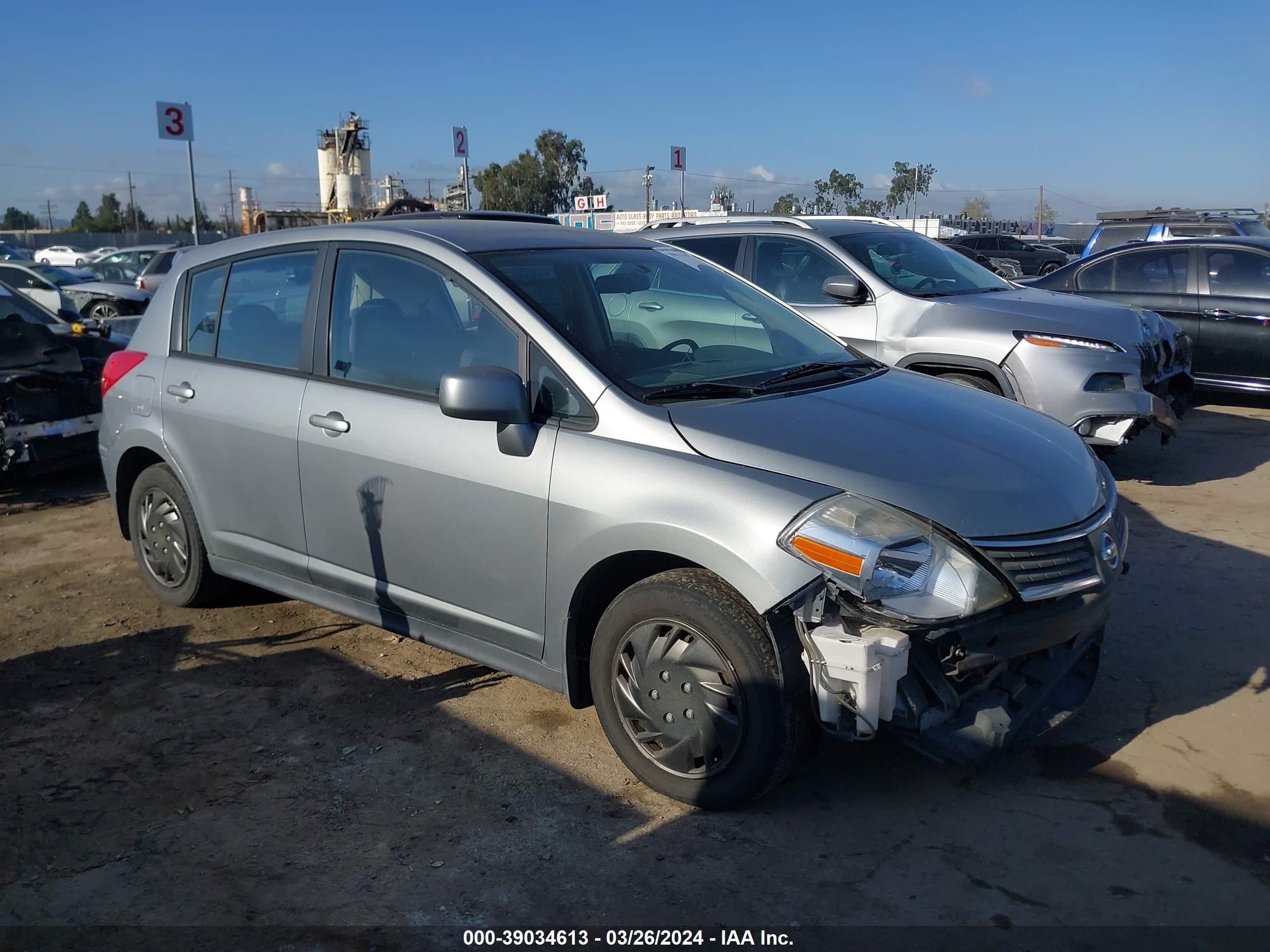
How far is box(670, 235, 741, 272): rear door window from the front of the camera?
7.95 metres

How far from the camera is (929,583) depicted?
3.02m

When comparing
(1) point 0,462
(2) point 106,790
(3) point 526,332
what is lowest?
(2) point 106,790

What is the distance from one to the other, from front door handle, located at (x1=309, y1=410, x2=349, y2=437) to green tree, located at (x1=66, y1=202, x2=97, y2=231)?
107996mm

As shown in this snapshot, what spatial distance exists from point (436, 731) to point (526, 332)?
1548mm

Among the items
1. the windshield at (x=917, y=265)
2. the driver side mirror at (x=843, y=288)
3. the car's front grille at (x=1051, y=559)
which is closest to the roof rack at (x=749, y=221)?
the windshield at (x=917, y=265)

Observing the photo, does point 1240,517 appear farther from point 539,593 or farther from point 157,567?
point 157,567

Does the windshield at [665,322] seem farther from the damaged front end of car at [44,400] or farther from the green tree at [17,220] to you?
the green tree at [17,220]

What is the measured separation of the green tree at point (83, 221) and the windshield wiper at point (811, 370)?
4285 inches

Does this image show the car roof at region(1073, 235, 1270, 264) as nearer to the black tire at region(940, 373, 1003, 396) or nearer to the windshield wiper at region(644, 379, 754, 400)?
the black tire at region(940, 373, 1003, 396)

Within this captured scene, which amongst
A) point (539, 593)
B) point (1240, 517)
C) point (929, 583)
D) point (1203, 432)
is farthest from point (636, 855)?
point (1203, 432)

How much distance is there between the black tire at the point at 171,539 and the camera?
5.07m

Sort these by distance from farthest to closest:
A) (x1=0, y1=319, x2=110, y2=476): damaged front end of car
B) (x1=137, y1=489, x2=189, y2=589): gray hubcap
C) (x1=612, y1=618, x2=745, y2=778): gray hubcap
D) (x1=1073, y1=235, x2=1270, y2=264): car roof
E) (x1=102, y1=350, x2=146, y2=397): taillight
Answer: (x1=1073, y1=235, x2=1270, y2=264): car roof, (x1=0, y1=319, x2=110, y2=476): damaged front end of car, (x1=102, y1=350, x2=146, y2=397): taillight, (x1=137, y1=489, x2=189, y2=589): gray hubcap, (x1=612, y1=618, x2=745, y2=778): gray hubcap

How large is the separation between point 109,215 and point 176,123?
95429mm

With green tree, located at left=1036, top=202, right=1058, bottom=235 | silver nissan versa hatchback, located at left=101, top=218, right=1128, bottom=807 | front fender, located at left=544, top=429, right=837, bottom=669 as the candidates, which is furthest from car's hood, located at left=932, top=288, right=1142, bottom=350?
green tree, located at left=1036, top=202, right=1058, bottom=235
